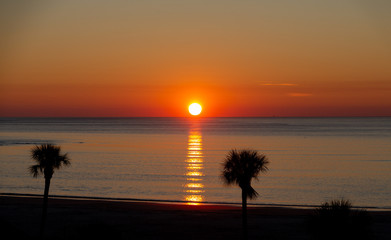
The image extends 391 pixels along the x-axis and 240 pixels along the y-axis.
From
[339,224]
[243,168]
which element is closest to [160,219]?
[243,168]

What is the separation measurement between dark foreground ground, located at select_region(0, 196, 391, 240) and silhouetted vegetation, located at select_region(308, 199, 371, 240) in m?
13.0

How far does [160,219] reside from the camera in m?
37.1

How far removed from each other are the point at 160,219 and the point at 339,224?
2154cm

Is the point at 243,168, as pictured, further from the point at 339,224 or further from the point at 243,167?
the point at 339,224

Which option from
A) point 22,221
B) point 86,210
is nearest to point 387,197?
point 86,210

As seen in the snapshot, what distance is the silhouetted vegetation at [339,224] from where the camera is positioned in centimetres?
1711

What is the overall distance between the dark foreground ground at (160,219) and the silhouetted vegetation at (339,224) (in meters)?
13.0

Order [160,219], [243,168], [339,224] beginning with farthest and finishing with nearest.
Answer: [160,219], [243,168], [339,224]

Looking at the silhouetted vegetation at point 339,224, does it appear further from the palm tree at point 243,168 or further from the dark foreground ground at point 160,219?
the dark foreground ground at point 160,219

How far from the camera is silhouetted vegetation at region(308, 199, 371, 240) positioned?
1711cm

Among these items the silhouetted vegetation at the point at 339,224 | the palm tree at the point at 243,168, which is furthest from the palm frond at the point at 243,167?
the silhouetted vegetation at the point at 339,224

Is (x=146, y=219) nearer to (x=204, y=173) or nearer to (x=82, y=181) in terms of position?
(x=82, y=181)

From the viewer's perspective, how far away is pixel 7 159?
288ft

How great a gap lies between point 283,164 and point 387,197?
2926cm
